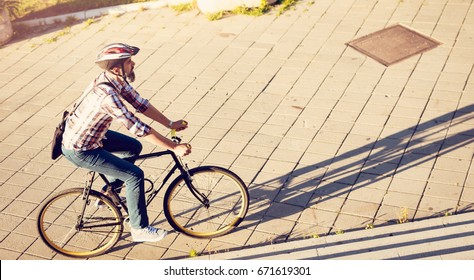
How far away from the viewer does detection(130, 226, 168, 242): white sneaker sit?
597cm

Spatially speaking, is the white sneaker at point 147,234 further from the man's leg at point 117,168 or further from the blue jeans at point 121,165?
the man's leg at point 117,168

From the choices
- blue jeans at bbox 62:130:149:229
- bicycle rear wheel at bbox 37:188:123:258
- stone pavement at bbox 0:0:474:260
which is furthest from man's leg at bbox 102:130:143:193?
stone pavement at bbox 0:0:474:260

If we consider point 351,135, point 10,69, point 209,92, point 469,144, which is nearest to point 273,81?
point 209,92

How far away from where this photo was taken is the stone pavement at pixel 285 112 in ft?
20.7

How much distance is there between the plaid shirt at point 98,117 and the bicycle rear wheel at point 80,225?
2.08 ft

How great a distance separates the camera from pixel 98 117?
5.23 m

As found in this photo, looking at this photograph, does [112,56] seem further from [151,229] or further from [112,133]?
[151,229]

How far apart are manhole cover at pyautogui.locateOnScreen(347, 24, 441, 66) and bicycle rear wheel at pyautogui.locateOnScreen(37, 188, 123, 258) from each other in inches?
Answer: 199

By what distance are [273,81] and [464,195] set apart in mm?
3503

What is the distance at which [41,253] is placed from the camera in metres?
6.14

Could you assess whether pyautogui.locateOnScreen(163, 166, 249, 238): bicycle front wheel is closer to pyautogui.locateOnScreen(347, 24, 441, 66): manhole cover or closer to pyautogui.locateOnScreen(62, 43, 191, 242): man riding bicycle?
pyautogui.locateOnScreen(62, 43, 191, 242): man riding bicycle

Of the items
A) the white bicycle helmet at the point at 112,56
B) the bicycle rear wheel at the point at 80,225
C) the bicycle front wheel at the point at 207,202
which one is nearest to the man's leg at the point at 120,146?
the bicycle rear wheel at the point at 80,225

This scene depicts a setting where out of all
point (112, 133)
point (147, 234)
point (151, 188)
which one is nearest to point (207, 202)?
point (151, 188)
